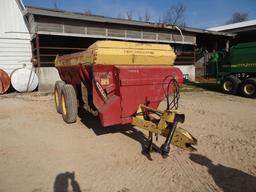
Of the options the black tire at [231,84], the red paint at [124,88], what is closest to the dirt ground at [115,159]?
the red paint at [124,88]

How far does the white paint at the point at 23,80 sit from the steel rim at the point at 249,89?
9.30m

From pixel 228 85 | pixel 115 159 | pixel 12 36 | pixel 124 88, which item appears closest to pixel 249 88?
pixel 228 85

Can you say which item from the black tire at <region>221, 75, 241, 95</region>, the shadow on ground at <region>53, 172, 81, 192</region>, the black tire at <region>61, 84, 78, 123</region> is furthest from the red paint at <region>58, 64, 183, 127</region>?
the black tire at <region>221, 75, 241, 95</region>

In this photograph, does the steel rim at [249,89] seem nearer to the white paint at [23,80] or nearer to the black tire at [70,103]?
→ the black tire at [70,103]

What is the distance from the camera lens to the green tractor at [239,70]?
11055 millimetres

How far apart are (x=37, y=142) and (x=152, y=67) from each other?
2.63 meters

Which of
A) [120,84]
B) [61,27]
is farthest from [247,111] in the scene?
[61,27]

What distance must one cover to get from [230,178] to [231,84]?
8994 millimetres

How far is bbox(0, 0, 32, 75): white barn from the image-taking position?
12859 millimetres

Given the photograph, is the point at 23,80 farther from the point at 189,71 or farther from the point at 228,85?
the point at 189,71

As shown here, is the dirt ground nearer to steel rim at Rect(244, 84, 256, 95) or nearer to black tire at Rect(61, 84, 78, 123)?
black tire at Rect(61, 84, 78, 123)

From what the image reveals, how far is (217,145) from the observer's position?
4.91m

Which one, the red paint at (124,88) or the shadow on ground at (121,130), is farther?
the shadow on ground at (121,130)

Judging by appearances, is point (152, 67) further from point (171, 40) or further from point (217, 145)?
point (171, 40)
